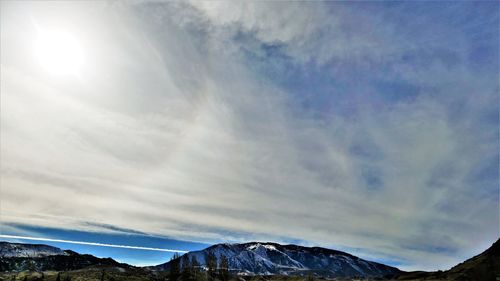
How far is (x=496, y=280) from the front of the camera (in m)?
195

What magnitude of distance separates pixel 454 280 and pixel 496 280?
20.1 m

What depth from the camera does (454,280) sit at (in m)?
200
